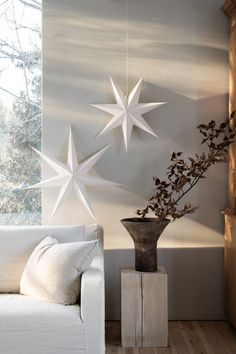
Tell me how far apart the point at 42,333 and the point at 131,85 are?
2.02m

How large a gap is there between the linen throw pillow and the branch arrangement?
747mm

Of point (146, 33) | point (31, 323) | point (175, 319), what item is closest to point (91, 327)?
point (31, 323)

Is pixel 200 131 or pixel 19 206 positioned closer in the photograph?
pixel 200 131

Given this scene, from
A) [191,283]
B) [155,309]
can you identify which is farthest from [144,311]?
[191,283]

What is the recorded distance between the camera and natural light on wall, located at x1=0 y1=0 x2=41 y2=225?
4250mm

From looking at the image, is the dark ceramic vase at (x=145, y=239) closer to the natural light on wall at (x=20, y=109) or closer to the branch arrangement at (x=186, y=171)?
the branch arrangement at (x=186, y=171)

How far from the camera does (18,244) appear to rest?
11.6 feet

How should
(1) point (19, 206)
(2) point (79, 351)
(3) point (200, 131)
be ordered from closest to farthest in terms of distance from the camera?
(2) point (79, 351)
(3) point (200, 131)
(1) point (19, 206)

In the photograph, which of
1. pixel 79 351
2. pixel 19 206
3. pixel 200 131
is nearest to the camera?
pixel 79 351

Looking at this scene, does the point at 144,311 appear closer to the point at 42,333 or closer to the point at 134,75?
the point at 42,333

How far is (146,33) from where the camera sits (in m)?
4.18

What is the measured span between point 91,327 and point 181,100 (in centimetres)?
197

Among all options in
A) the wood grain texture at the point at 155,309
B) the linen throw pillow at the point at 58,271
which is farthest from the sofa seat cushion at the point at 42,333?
the wood grain texture at the point at 155,309

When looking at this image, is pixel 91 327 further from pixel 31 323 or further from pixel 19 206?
pixel 19 206
